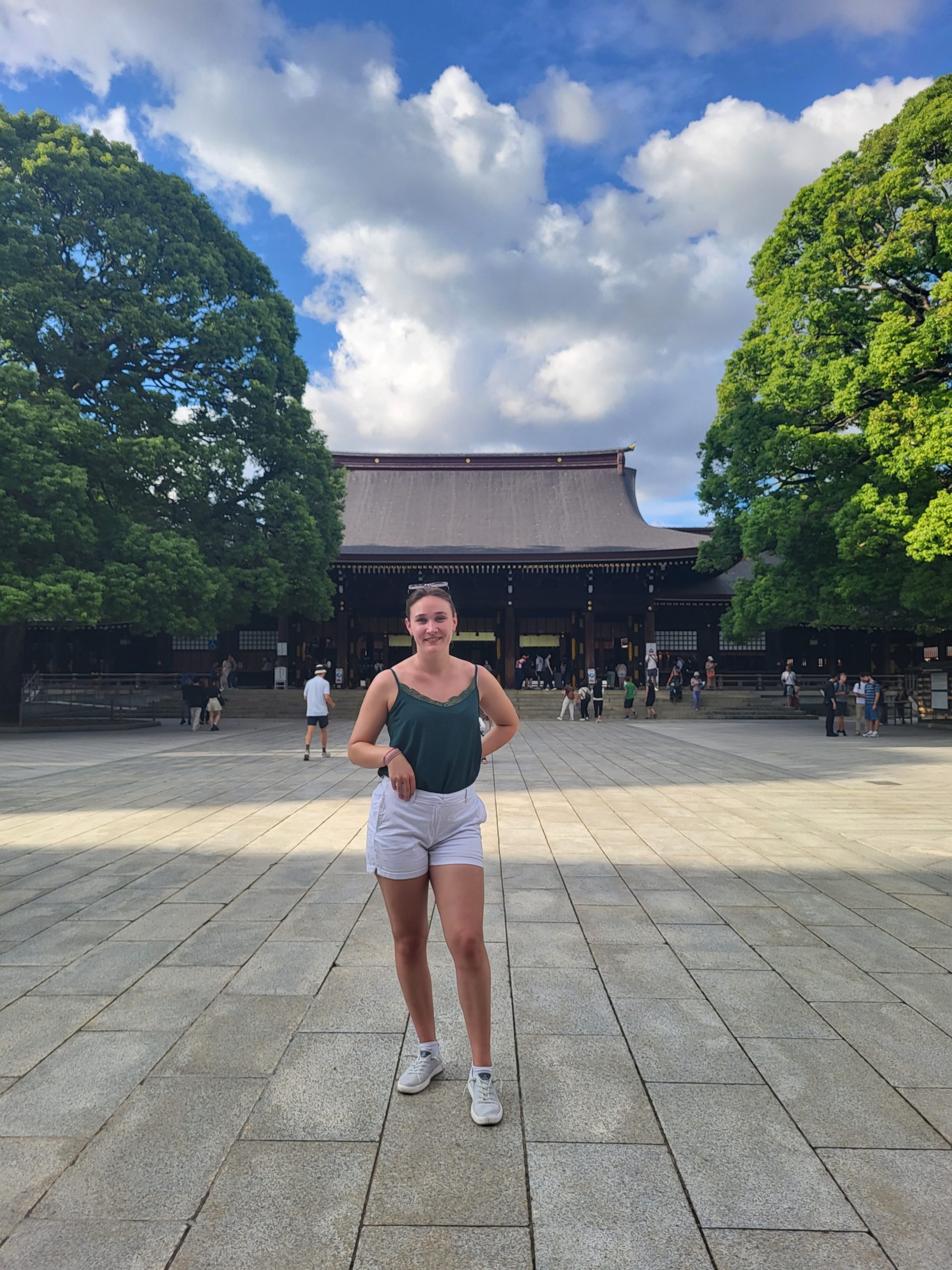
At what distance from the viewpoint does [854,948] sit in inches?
155

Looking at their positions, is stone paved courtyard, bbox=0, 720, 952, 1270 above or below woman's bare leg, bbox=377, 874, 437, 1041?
below

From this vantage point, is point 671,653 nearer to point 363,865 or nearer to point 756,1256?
point 363,865

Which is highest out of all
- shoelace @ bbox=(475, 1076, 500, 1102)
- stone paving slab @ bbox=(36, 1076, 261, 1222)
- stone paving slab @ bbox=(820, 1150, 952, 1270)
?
shoelace @ bbox=(475, 1076, 500, 1102)

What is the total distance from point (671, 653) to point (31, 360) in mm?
22793

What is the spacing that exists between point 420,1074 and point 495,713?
4.03 feet

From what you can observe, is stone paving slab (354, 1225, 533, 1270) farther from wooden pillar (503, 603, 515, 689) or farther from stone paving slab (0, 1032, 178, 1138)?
wooden pillar (503, 603, 515, 689)

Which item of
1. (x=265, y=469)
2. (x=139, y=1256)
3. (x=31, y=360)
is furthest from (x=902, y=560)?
(x=31, y=360)

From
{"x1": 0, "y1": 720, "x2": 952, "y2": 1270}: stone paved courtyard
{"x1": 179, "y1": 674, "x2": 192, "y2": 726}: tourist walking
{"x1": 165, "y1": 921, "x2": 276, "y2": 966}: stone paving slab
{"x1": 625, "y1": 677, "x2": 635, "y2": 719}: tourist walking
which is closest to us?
{"x1": 0, "y1": 720, "x2": 952, "y2": 1270}: stone paved courtyard

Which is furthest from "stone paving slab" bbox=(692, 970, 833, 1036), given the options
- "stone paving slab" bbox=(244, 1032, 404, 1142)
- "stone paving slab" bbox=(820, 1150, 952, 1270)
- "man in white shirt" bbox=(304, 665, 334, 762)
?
"man in white shirt" bbox=(304, 665, 334, 762)

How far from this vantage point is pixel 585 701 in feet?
78.3

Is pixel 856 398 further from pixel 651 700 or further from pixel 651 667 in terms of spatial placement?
pixel 651 667

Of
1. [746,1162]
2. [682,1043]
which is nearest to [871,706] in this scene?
[682,1043]

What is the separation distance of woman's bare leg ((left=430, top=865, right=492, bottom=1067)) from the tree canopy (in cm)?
1422

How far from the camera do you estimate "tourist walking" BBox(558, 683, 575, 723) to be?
23.4 meters
